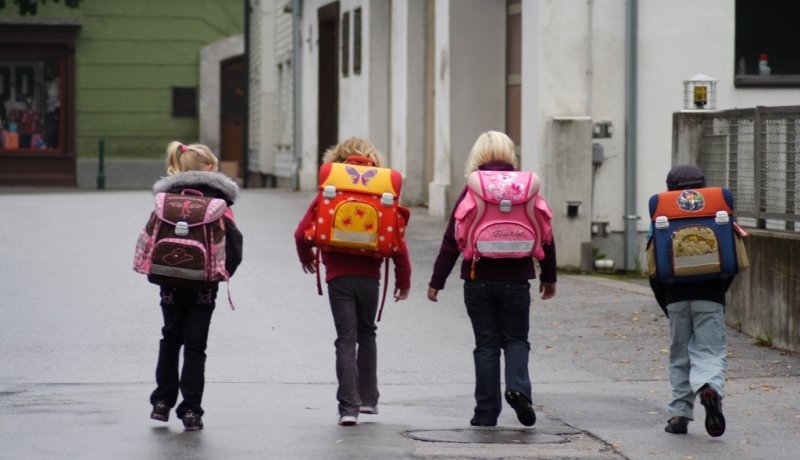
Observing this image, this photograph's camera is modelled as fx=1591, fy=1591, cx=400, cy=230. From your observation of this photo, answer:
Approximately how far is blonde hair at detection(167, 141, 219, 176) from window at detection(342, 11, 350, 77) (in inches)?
784

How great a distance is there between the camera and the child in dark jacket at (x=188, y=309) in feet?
25.6

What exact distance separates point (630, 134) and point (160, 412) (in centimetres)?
937

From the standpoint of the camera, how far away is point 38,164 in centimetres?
3906

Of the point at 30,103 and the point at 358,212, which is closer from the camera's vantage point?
the point at 358,212

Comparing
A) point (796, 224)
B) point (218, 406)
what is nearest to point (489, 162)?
point (218, 406)

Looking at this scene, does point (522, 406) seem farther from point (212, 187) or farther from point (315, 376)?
point (315, 376)

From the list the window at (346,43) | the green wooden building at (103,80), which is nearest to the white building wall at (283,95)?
the green wooden building at (103,80)

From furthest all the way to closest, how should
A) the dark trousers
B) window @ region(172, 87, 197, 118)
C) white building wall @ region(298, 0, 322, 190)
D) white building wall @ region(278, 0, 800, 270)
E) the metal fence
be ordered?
window @ region(172, 87, 197, 118), white building wall @ region(298, 0, 322, 190), white building wall @ region(278, 0, 800, 270), the metal fence, the dark trousers

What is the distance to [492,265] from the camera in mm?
8023

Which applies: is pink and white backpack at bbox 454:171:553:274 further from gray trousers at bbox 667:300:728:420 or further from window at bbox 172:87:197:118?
window at bbox 172:87:197:118

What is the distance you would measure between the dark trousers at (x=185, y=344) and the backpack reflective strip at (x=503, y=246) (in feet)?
4.40

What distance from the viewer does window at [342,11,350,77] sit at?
2777 centimetres

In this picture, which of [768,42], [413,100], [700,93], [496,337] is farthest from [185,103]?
[496,337]

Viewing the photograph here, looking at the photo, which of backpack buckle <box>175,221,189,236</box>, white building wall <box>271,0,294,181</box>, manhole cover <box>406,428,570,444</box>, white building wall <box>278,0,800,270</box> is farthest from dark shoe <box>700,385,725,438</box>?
white building wall <box>271,0,294,181</box>
